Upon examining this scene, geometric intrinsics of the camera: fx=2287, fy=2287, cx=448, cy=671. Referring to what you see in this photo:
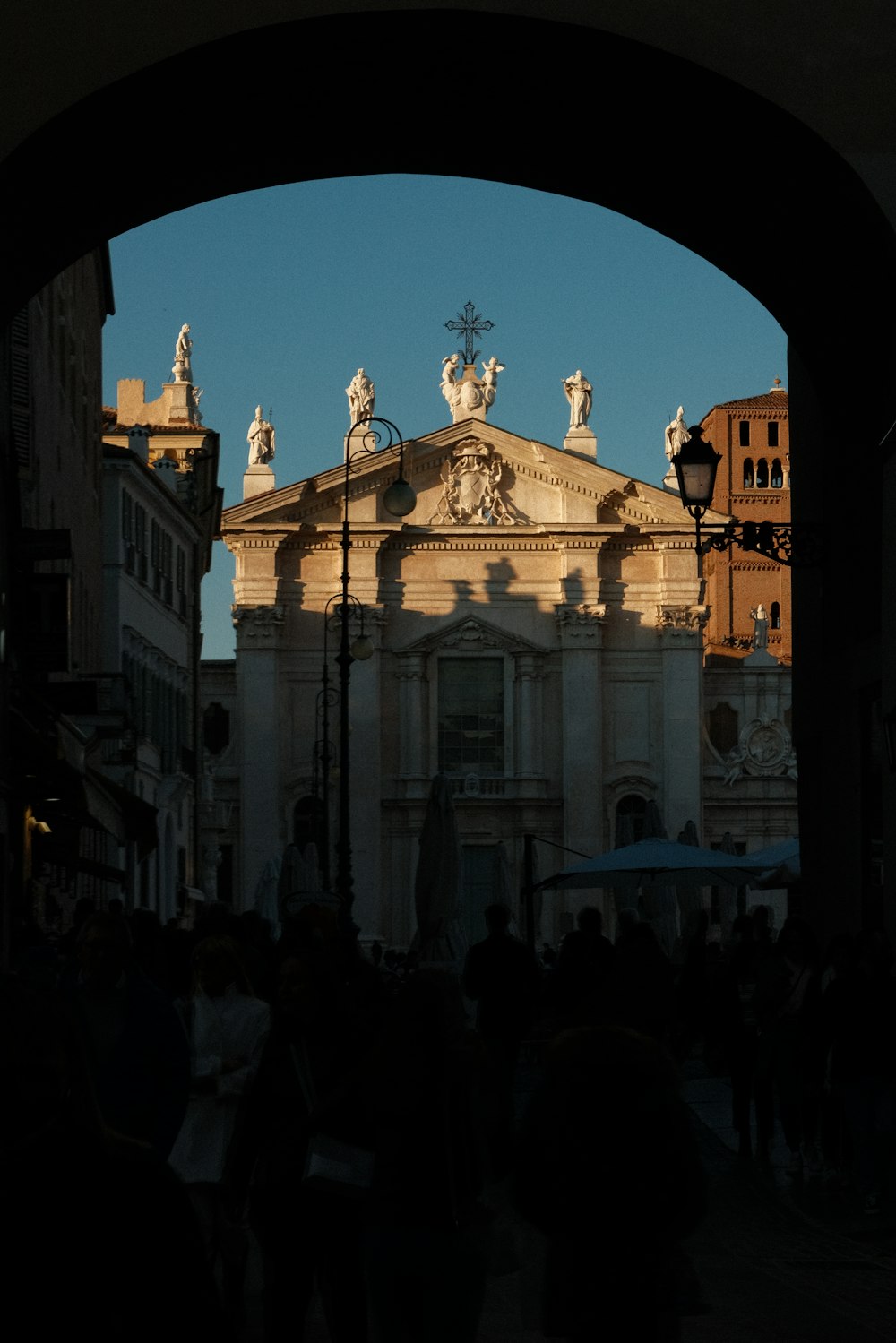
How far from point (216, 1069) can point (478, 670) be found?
56.7m

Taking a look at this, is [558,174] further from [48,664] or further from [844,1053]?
[48,664]

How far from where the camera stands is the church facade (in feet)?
207

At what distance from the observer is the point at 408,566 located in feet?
213

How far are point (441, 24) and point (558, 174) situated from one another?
97.8 inches

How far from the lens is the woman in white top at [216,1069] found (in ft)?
25.8

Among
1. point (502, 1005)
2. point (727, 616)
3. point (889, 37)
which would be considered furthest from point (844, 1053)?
point (727, 616)

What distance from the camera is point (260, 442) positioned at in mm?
66562

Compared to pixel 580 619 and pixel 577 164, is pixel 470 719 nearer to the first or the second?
pixel 580 619

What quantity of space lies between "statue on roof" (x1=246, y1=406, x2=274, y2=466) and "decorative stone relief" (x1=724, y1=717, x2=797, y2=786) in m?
16.0

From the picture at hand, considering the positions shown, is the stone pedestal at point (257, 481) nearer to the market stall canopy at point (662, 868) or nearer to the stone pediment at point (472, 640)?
the stone pediment at point (472, 640)

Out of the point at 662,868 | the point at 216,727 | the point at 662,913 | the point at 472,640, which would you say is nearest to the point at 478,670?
the point at 472,640

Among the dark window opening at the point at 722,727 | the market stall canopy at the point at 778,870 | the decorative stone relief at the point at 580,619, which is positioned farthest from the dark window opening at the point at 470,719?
the market stall canopy at the point at 778,870

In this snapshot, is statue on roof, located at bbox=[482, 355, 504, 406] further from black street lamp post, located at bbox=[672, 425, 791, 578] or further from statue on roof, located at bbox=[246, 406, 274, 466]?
black street lamp post, located at bbox=[672, 425, 791, 578]

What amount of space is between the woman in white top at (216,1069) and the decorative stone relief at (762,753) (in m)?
57.7
